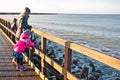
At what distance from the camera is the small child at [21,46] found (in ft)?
23.6

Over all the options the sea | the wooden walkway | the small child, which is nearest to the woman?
the small child

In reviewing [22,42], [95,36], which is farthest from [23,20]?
[95,36]

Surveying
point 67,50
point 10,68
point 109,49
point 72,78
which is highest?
point 67,50

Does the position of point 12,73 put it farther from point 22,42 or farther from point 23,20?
point 23,20

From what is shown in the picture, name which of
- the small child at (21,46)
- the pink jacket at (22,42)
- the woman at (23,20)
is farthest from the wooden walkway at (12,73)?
the woman at (23,20)

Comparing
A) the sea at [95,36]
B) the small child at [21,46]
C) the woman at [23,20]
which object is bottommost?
the sea at [95,36]

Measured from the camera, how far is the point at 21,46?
24.0 feet

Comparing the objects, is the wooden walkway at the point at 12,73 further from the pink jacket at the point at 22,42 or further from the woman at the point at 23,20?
the woman at the point at 23,20

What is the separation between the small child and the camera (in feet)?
23.6

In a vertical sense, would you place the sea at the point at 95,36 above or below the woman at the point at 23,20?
below

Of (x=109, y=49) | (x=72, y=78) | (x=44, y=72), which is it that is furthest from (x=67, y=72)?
(x=109, y=49)

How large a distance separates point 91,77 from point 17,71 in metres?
7.54

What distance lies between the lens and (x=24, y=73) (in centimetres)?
711

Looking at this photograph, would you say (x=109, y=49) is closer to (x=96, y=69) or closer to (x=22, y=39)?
(x=96, y=69)
